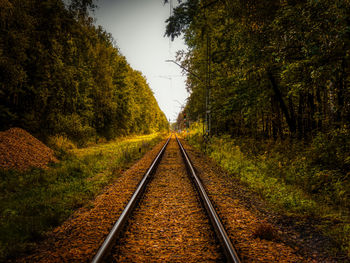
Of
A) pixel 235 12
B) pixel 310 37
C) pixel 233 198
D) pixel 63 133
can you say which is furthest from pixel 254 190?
pixel 63 133

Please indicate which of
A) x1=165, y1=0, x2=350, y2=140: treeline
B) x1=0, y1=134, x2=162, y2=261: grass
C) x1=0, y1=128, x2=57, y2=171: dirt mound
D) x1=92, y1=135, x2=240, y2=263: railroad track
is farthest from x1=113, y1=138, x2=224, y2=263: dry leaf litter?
x1=0, y1=128, x2=57, y2=171: dirt mound

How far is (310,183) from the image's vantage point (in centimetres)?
588

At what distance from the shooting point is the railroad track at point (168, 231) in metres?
2.69

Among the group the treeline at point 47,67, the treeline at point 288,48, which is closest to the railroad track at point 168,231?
the treeline at point 288,48

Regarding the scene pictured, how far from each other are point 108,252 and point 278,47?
710 cm

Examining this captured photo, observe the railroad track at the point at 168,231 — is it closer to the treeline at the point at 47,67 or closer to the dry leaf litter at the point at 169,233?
the dry leaf litter at the point at 169,233

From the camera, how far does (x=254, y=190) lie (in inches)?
231

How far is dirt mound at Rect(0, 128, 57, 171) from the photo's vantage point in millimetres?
→ 7502

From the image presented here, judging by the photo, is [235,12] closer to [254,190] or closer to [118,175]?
[254,190]

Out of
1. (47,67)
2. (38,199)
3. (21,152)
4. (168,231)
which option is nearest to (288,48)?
(168,231)

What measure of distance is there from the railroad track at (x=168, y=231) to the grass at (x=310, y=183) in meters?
1.97

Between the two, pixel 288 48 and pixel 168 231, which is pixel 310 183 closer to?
pixel 288 48

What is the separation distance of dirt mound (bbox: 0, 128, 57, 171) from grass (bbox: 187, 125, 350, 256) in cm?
936

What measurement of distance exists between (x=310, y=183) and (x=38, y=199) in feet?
28.5
